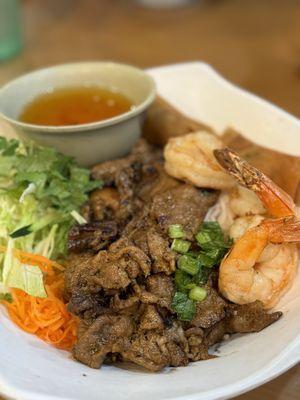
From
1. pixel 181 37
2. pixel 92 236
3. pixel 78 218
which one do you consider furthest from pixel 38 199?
pixel 181 37

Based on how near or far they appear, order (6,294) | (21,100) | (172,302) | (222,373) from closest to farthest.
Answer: (222,373) → (172,302) → (6,294) → (21,100)

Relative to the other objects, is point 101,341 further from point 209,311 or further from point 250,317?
point 250,317

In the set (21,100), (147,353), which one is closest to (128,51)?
(21,100)

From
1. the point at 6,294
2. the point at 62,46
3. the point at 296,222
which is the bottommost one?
the point at 62,46

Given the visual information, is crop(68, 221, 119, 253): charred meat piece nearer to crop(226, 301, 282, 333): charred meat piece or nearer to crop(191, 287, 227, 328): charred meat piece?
crop(191, 287, 227, 328): charred meat piece

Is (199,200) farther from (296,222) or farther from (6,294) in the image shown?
(6,294)

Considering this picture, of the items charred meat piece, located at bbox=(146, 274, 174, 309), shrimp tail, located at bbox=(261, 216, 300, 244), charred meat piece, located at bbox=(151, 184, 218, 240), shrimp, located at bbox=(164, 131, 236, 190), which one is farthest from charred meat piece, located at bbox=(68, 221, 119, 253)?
shrimp tail, located at bbox=(261, 216, 300, 244)

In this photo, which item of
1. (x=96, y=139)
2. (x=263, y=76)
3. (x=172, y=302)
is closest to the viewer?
(x=172, y=302)
